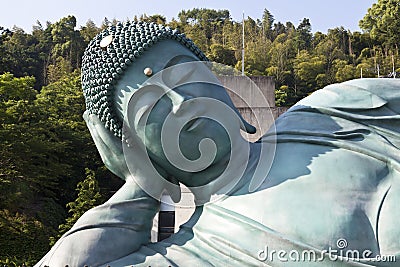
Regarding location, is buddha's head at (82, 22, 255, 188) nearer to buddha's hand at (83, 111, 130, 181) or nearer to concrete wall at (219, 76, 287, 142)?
buddha's hand at (83, 111, 130, 181)

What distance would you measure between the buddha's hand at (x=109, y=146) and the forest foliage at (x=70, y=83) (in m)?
2.40

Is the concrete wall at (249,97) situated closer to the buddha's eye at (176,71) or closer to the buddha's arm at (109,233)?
the buddha's eye at (176,71)

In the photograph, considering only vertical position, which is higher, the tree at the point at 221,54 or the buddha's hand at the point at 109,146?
the tree at the point at 221,54

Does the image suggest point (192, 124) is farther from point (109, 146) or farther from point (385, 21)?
point (385, 21)

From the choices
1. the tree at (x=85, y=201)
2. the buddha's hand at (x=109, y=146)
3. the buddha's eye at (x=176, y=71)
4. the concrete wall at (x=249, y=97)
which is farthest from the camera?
the tree at (x=85, y=201)

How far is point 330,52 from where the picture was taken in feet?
128

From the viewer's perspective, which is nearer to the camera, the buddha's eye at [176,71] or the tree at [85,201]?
the buddha's eye at [176,71]

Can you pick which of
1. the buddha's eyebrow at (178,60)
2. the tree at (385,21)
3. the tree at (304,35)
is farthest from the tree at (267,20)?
the buddha's eyebrow at (178,60)

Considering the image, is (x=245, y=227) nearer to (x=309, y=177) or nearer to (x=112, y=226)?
(x=309, y=177)

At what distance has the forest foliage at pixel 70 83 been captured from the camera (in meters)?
14.0

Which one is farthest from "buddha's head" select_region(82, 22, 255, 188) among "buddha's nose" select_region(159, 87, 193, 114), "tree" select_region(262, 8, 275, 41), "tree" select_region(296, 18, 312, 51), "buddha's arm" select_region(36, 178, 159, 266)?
"tree" select_region(262, 8, 275, 41)

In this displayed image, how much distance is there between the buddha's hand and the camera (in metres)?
2.83

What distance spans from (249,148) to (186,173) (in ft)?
1.18

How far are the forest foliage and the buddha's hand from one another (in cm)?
240
